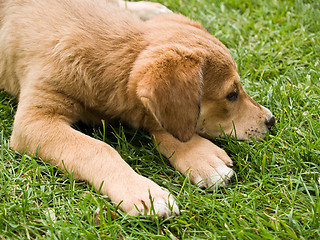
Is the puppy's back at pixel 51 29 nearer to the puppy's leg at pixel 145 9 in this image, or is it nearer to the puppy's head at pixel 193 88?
the puppy's head at pixel 193 88

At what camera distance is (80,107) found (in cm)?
352

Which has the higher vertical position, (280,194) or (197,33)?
(197,33)

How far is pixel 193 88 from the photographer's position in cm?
303

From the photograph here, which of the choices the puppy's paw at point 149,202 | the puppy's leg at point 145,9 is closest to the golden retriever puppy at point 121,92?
the puppy's paw at point 149,202

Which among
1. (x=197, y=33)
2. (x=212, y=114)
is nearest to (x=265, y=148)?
(x=212, y=114)

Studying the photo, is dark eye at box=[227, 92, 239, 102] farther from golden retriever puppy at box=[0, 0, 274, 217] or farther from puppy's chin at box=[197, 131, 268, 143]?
puppy's chin at box=[197, 131, 268, 143]

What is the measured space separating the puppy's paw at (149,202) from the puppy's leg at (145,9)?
9.84 ft

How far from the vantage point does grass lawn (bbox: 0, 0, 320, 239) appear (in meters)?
2.67

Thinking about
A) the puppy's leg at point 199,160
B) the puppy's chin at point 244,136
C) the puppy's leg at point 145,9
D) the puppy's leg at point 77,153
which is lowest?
the puppy's leg at point 77,153

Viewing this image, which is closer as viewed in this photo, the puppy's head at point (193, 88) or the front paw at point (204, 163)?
the puppy's head at point (193, 88)

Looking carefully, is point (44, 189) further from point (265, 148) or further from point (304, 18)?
point (304, 18)

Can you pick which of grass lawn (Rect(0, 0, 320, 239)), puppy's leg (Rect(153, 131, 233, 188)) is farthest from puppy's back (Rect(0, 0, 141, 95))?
puppy's leg (Rect(153, 131, 233, 188))

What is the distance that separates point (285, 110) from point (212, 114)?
77 cm

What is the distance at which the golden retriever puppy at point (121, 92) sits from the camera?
2.95m
